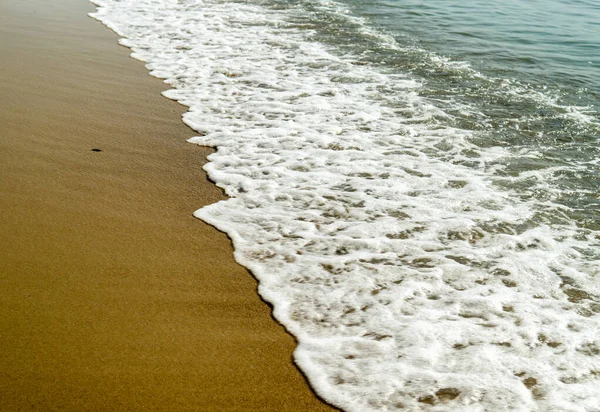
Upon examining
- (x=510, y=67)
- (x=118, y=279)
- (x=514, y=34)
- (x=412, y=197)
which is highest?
(x=514, y=34)

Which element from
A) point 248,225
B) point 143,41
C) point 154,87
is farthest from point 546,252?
point 143,41

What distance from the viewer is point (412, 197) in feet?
16.8

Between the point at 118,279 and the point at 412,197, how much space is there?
245 cm

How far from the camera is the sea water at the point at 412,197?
3.31 metres

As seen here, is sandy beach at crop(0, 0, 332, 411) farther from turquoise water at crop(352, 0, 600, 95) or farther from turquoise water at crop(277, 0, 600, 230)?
turquoise water at crop(352, 0, 600, 95)

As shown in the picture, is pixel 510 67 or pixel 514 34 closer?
pixel 510 67

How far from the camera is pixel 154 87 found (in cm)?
738

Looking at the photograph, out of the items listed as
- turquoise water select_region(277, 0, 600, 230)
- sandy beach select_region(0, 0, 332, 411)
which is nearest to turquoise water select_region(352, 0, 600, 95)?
turquoise water select_region(277, 0, 600, 230)

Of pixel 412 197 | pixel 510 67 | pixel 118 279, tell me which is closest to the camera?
pixel 118 279

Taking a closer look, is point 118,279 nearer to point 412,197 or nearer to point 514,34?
point 412,197

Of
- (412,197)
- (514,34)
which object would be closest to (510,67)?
(514,34)

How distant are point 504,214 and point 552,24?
8019mm

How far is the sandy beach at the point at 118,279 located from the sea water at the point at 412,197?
23 cm

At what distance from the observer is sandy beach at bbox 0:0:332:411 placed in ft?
9.80
